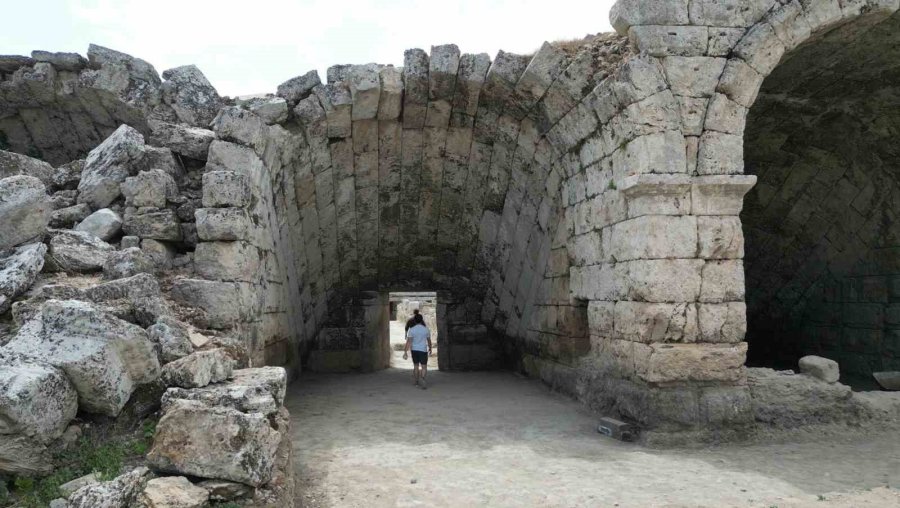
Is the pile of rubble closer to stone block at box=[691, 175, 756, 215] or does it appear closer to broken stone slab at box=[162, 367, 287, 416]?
broken stone slab at box=[162, 367, 287, 416]

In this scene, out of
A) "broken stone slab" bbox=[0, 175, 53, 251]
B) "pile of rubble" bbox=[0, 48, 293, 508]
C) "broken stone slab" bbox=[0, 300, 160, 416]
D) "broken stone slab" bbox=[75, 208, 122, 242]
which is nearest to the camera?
"pile of rubble" bbox=[0, 48, 293, 508]

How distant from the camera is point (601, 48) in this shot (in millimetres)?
6238

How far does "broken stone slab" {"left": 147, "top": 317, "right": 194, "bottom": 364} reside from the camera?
374 centimetres

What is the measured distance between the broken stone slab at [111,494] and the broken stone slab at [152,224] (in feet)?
9.16

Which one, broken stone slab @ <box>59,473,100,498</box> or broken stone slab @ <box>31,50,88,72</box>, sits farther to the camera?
broken stone slab @ <box>31,50,88,72</box>

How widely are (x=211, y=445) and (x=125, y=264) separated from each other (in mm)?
1957

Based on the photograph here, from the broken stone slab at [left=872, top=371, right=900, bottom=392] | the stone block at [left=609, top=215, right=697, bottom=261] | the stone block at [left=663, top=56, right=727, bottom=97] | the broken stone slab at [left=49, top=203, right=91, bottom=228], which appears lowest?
the broken stone slab at [left=872, top=371, right=900, bottom=392]

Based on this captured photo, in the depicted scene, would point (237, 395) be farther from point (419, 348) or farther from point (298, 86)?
Result: point (419, 348)

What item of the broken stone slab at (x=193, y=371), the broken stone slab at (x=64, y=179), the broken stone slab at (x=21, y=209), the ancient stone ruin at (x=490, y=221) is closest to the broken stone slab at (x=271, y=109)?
the ancient stone ruin at (x=490, y=221)

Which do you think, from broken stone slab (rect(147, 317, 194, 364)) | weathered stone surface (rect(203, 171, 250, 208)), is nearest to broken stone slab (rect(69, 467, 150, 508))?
broken stone slab (rect(147, 317, 194, 364))

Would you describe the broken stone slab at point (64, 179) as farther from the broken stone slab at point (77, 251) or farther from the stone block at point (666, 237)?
the stone block at point (666, 237)

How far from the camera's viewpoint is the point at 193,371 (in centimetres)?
358

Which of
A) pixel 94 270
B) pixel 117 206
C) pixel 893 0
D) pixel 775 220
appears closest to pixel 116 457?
pixel 94 270

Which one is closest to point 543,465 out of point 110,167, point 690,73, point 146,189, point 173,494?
point 173,494
